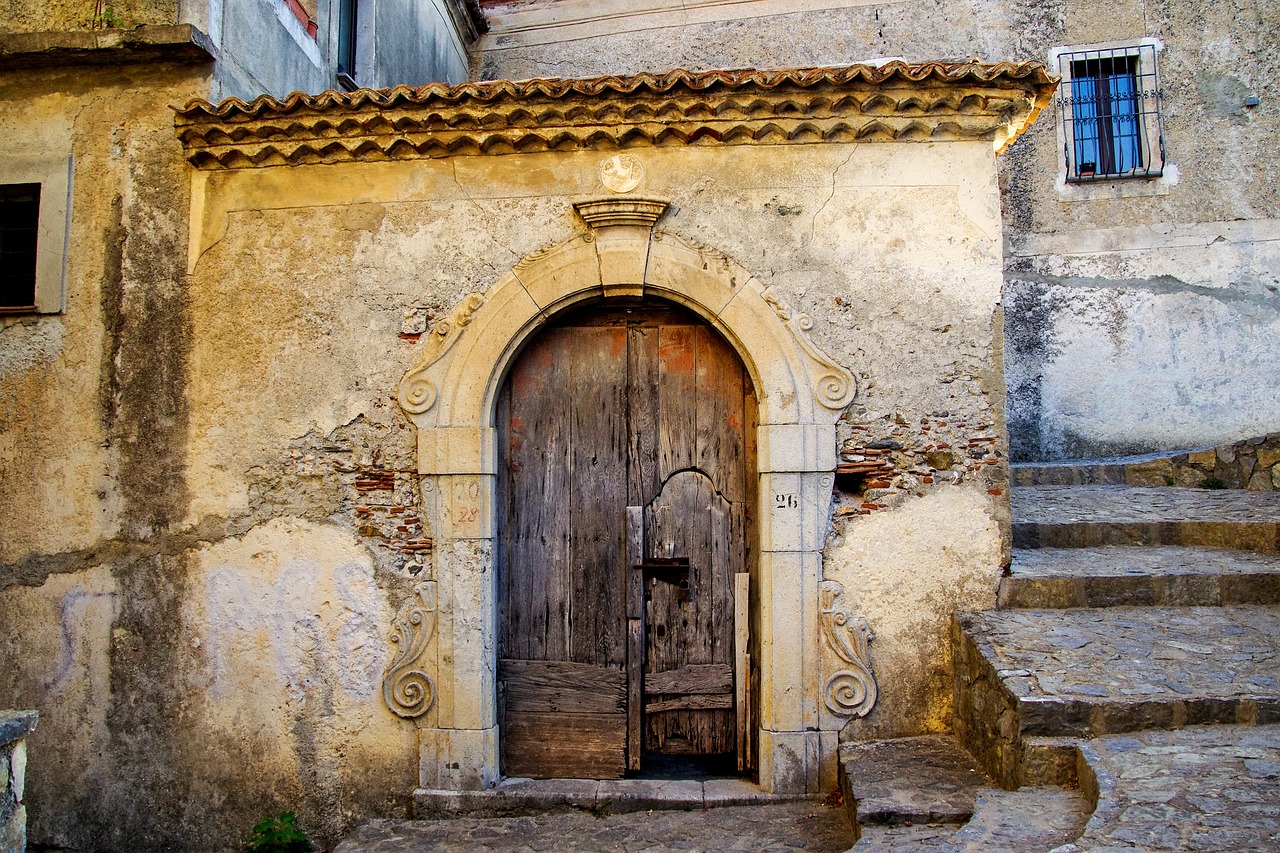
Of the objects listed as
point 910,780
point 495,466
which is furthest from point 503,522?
point 910,780

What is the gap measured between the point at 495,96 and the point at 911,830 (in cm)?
403

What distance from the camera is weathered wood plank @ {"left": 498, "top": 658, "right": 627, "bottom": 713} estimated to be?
504 centimetres

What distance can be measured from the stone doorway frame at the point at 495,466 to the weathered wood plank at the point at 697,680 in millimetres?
285

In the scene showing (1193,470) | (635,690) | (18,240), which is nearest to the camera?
(635,690)

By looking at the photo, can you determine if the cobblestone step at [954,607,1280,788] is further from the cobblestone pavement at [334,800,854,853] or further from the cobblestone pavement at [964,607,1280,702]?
the cobblestone pavement at [334,800,854,853]

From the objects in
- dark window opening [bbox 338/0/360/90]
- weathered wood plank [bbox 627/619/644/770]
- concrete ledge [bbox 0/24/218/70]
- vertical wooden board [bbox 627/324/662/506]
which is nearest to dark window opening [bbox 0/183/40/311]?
concrete ledge [bbox 0/24/218/70]

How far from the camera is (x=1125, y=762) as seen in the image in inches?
138

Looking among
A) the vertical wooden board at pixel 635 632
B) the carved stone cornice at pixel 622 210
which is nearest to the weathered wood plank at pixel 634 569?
the vertical wooden board at pixel 635 632

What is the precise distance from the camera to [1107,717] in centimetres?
377

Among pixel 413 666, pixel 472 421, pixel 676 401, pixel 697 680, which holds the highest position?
pixel 676 401

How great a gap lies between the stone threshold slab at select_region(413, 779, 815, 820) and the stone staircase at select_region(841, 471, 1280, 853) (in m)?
0.73

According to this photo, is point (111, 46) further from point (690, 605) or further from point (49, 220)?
point (690, 605)

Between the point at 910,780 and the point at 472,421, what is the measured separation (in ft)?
9.28

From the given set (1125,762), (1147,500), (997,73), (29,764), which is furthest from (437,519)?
(1147,500)
